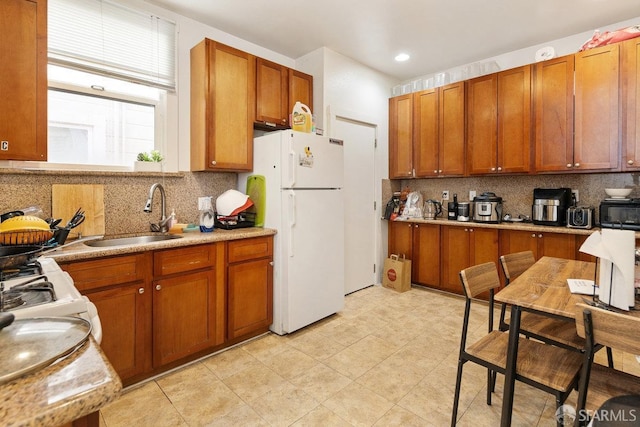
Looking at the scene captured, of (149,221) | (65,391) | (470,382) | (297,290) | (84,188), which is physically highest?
(84,188)

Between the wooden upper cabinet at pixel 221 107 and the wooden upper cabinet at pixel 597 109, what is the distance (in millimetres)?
3076

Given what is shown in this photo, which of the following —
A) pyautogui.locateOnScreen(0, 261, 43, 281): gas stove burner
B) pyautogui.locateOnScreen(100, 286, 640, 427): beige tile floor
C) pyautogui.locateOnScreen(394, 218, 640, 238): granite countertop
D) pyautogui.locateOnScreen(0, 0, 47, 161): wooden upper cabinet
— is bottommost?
pyautogui.locateOnScreen(100, 286, 640, 427): beige tile floor

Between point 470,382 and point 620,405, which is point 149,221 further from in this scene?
point 620,405

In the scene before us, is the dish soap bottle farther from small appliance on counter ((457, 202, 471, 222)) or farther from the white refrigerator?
small appliance on counter ((457, 202, 471, 222))

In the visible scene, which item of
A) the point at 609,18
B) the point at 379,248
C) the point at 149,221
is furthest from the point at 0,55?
the point at 609,18

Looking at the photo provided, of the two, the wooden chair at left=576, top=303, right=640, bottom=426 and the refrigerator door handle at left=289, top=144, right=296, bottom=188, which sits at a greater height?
the refrigerator door handle at left=289, top=144, right=296, bottom=188

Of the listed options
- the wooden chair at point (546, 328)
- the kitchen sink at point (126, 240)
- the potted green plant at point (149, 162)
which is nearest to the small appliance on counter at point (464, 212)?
the wooden chair at point (546, 328)

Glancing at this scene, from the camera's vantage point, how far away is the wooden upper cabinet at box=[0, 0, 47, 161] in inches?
72.6

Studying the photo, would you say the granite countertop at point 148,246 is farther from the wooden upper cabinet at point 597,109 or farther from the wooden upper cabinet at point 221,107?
the wooden upper cabinet at point 597,109

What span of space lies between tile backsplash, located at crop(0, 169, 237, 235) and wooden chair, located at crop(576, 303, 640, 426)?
9.25 ft

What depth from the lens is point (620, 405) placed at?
1095mm

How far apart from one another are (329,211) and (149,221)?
62.0 inches

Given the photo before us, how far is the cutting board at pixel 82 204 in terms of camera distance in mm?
2205

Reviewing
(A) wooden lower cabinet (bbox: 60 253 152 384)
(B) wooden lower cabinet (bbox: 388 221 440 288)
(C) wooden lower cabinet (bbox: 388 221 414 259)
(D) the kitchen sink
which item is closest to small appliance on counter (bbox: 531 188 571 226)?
(B) wooden lower cabinet (bbox: 388 221 440 288)
